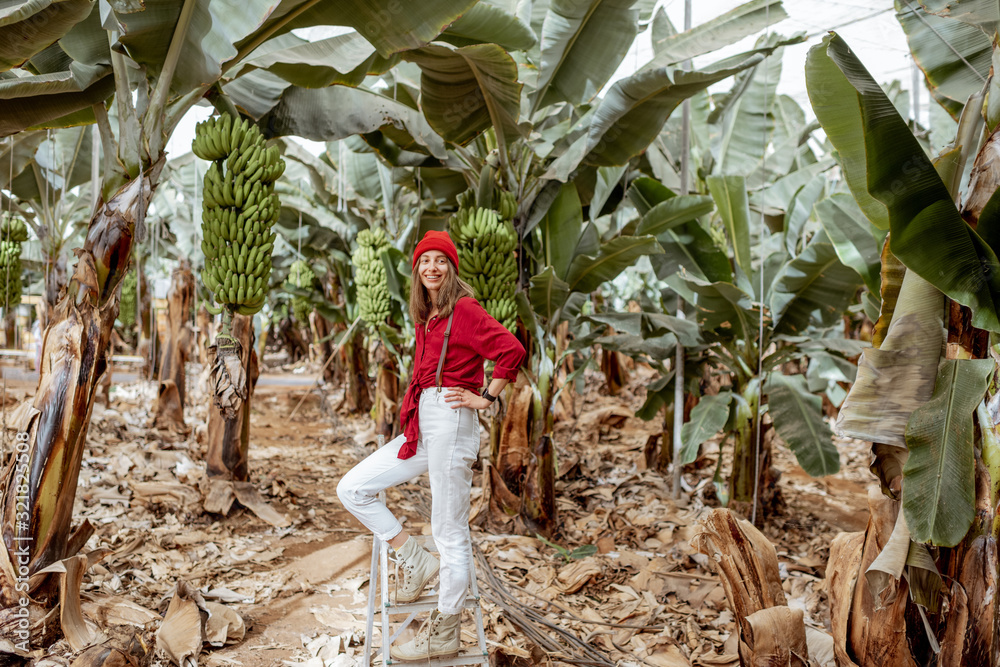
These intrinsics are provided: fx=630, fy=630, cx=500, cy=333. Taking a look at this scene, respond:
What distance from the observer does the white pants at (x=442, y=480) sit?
2.14 meters

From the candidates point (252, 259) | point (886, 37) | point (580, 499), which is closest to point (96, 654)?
point (252, 259)

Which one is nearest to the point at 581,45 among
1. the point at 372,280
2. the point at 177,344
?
the point at 372,280

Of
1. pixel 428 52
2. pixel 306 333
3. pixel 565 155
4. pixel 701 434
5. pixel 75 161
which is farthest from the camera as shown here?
pixel 306 333

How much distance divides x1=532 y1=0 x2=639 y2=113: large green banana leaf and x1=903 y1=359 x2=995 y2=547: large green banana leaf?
90.6 inches

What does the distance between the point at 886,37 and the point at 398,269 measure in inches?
222

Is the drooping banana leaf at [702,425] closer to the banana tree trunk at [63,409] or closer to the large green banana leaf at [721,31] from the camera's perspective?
the large green banana leaf at [721,31]

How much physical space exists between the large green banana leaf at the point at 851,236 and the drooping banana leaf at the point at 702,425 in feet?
3.79

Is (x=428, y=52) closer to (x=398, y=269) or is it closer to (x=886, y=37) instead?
(x=398, y=269)

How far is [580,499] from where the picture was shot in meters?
4.84

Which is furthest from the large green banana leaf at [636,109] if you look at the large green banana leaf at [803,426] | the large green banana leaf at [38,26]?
the large green banana leaf at [38,26]

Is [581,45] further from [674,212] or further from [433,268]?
[433,268]

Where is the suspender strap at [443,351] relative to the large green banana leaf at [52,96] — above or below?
below

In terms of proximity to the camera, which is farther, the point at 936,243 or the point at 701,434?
the point at 701,434

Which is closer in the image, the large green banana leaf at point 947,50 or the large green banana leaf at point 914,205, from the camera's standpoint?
the large green banana leaf at point 914,205
